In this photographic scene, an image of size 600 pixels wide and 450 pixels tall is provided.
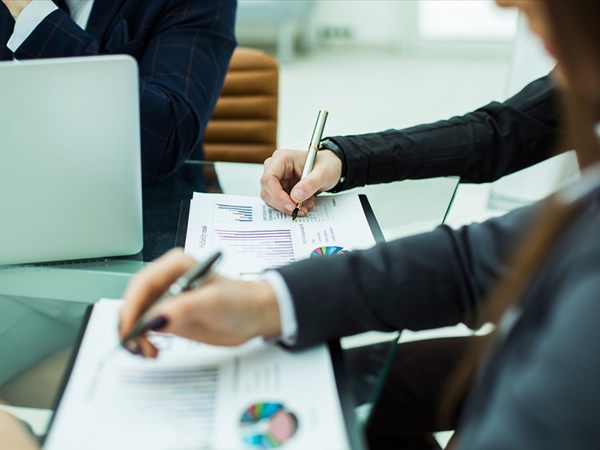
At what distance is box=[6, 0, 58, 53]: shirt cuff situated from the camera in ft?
3.84

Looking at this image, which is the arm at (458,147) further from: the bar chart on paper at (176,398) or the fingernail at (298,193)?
the bar chart on paper at (176,398)

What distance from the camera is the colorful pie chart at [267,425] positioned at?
55 centimetres

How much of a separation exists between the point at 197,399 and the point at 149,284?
0.11 meters

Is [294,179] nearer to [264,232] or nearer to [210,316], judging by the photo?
[264,232]

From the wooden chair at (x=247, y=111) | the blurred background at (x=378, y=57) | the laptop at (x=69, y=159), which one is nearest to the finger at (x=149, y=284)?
the laptop at (x=69, y=159)

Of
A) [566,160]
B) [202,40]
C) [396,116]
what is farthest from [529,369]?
[396,116]

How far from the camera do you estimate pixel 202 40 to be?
1.28 meters

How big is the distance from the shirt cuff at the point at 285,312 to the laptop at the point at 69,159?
0.29m

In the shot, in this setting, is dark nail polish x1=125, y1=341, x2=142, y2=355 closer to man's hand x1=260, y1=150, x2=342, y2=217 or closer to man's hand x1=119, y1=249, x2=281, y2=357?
man's hand x1=119, y1=249, x2=281, y2=357

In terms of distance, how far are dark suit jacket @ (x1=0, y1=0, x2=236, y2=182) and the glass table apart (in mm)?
85

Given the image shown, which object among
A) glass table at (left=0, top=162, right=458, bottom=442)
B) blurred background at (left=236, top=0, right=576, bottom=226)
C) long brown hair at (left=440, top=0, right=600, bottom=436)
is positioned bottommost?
blurred background at (left=236, top=0, right=576, bottom=226)

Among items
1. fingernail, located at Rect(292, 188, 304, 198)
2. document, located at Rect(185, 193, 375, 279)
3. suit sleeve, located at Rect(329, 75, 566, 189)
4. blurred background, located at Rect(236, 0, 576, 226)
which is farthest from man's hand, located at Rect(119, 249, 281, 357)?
blurred background, located at Rect(236, 0, 576, 226)

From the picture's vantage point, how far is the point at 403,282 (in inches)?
26.6

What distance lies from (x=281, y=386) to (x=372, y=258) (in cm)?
17
